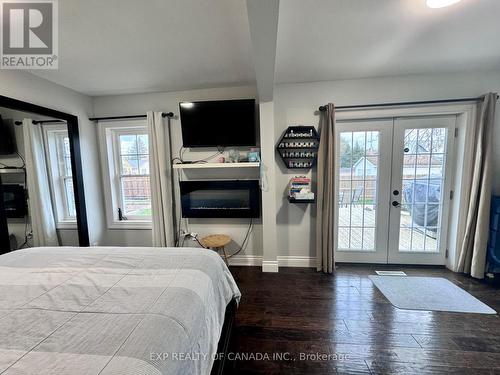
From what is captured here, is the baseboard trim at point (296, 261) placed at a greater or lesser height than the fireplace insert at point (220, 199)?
lesser

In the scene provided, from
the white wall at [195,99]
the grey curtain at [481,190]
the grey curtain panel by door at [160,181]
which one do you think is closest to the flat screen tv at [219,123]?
the white wall at [195,99]

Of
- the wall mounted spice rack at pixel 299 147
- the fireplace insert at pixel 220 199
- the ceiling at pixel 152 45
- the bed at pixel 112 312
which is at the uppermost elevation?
the ceiling at pixel 152 45

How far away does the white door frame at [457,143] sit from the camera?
8.00 ft

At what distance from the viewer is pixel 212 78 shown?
98.3 inches

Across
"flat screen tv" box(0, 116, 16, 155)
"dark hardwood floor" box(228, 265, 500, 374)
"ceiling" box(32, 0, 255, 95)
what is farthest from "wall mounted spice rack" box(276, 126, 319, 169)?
"flat screen tv" box(0, 116, 16, 155)

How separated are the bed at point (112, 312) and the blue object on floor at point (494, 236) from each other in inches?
119

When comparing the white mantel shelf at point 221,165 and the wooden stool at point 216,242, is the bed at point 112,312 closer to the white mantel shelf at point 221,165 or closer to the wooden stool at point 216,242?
the wooden stool at point 216,242

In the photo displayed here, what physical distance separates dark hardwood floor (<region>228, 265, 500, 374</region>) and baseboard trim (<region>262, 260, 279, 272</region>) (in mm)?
379

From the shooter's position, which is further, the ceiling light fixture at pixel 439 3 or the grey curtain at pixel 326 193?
the grey curtain at pixel 326 193

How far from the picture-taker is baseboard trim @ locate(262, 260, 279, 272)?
109 inches

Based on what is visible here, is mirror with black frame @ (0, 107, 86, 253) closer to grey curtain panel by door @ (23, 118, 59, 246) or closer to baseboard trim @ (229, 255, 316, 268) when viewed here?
grey curtain panel by door @ (23, 118, 59, 246)

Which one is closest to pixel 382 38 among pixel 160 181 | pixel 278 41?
pixel 278 41

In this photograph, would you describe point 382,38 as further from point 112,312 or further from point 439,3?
point 112,312

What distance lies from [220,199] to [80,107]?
2.33 metres
